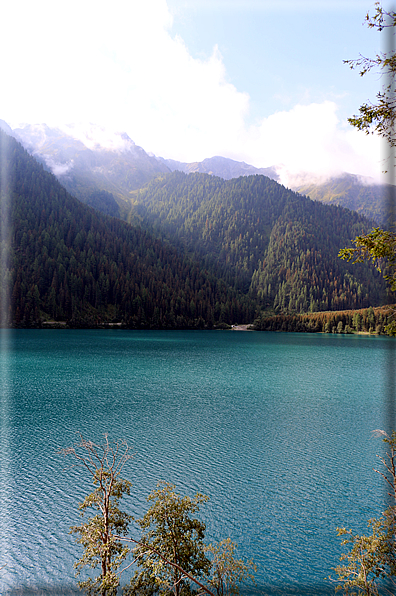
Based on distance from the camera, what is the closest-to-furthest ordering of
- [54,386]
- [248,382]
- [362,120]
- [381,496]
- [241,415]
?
[362,120], [381,496], [241,415], [54,386], [248,382]

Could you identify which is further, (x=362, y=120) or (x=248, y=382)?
(x=248, y=382)

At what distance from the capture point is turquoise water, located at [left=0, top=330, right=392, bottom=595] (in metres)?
12.9

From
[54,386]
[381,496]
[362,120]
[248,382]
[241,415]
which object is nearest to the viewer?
[362,120]

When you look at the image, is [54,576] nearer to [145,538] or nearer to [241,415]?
[145,538]

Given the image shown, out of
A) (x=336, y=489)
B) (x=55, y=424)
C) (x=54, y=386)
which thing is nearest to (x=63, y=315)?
(x=54, y=386)

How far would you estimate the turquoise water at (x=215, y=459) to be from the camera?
12.9 metres

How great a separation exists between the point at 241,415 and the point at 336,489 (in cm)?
A: 1416

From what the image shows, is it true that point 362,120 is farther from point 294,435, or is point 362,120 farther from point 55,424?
point 55,424

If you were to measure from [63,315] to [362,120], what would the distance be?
6618 inches

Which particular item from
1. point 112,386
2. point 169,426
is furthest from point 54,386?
point 169,426

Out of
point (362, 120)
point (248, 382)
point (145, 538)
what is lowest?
point (248, 382)

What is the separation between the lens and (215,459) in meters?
21.4

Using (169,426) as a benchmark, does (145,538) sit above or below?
above

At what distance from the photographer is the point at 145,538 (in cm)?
905
